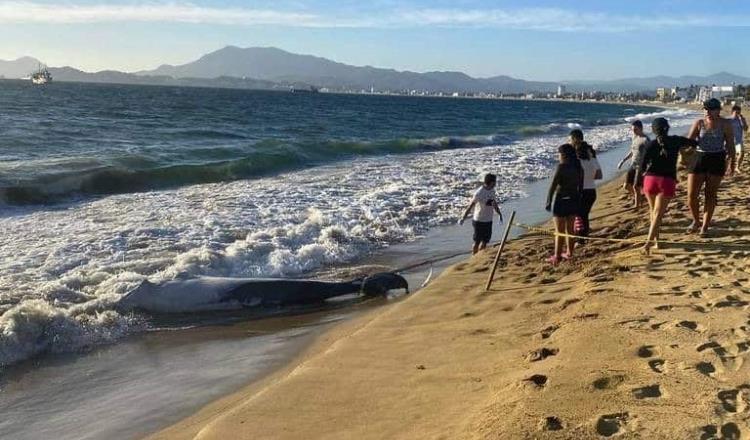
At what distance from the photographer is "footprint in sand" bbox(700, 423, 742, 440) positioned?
11.0 ft

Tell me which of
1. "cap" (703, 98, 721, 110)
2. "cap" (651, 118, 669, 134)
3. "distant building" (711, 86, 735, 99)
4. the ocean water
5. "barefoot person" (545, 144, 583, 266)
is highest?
"distant building" (711, 86, 735, 99)

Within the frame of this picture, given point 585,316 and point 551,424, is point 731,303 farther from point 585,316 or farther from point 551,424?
point 551,424

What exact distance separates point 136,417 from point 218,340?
71.3 inches

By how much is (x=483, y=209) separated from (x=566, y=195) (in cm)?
141

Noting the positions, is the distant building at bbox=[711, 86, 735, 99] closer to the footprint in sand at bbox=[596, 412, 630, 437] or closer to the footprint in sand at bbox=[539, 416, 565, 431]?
the footprint in sand at bbox=[596, 412, 630, 437]

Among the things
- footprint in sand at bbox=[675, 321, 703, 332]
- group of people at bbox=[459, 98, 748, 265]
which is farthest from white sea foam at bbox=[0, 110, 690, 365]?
footprint in sand at bbox=[675, 321, 703, 332]

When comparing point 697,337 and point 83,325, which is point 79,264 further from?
point 697,337

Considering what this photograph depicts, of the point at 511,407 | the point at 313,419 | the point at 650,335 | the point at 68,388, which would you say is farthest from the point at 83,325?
the point at 650,335

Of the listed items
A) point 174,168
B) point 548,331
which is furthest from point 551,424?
point 174,168

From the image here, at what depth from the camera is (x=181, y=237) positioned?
34.4ft

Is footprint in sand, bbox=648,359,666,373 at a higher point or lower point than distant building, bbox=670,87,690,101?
lower

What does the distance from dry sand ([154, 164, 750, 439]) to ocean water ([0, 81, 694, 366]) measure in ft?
8.86

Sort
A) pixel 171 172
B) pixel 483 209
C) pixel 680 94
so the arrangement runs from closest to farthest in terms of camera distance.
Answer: pixel 483 209 < pixel 171 172 < pixel 680 94

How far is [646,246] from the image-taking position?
7.82 meters
